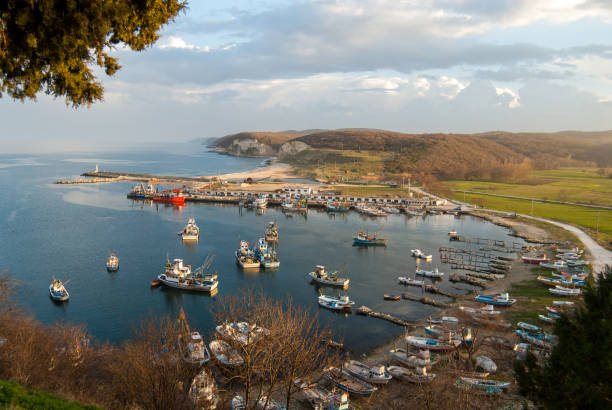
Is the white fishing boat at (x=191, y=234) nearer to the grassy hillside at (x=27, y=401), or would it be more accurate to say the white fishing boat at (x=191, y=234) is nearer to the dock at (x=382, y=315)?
the dock at (x=382, y=315)

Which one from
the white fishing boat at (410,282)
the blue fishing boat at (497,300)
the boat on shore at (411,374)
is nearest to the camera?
the boat on shore at (411,374)

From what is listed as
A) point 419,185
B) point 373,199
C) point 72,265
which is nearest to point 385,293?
point 72,265

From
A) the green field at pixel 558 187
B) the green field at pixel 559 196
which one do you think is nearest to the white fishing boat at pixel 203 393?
the green field at pixel 559 196

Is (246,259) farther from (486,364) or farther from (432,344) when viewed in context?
(486,364)

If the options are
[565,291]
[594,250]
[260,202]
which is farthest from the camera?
[260,202]

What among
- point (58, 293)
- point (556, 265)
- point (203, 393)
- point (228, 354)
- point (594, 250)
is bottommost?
point (58, 293)

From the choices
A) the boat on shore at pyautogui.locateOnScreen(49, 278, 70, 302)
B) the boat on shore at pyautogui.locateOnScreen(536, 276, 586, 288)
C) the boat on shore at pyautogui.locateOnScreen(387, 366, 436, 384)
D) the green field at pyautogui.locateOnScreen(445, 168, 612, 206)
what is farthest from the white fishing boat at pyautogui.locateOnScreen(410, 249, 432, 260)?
the green field at pyautogui.locateOnScreen(445, 168, 612, 206)

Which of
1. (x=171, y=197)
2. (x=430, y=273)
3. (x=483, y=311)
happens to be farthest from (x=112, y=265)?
(x=171, y=197)
